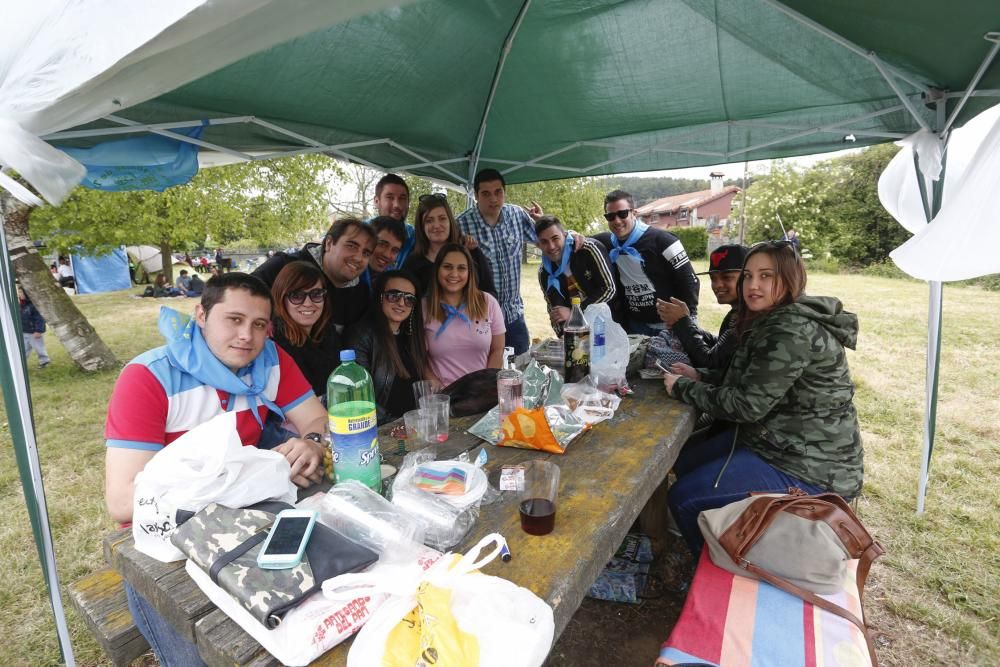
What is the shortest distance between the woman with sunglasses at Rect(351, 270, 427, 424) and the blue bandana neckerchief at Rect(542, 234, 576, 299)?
1.68 metres

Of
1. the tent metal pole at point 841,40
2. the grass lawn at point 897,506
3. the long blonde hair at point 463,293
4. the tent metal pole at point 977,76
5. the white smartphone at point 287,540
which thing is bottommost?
the grass lawn at point 897,506

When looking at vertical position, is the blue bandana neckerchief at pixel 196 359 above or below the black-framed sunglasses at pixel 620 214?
below

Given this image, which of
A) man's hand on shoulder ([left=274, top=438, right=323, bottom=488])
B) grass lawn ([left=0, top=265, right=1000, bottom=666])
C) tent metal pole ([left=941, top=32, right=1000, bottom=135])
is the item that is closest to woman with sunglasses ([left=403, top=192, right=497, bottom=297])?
man's hand on shoulder ([left=274, top=438, right=323, bottom=488])

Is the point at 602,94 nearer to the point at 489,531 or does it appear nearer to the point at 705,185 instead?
the point at 489,531

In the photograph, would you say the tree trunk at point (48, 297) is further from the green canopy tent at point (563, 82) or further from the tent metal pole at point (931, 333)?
the tent metal pole at point (931, 333)

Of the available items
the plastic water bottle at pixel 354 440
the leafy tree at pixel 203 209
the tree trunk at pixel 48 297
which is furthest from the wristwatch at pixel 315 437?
the tree trunk at pixel 48 297

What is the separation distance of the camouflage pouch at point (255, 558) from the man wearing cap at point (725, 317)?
244cm

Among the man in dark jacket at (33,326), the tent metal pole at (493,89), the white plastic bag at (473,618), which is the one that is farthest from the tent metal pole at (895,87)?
the man in dark jacket at (33,326)

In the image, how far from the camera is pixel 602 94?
3945 millimetres

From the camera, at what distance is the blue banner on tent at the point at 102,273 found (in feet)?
59.8

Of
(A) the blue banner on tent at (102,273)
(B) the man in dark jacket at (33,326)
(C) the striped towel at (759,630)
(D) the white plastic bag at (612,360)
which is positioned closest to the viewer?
(C) the striped towel at (759,630)

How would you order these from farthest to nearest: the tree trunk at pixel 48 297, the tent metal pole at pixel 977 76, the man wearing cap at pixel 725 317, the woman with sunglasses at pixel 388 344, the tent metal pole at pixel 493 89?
1. the tree trunk at pixel 48 297
2. the tent metal pole at pixel 493 89
3. the man wearing cap at pixel 725 317
4. the woman with sunglasses at pixel 388 344
5. the tent metal pole at pixel 977 76

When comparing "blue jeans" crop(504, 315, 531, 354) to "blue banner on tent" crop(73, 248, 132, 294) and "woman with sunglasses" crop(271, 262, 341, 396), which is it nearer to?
"woman with sunglasses" crop(271, 262, 341, 396)

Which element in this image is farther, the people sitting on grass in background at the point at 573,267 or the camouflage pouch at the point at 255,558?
the people sitting on grass in background at the point at 573,267
